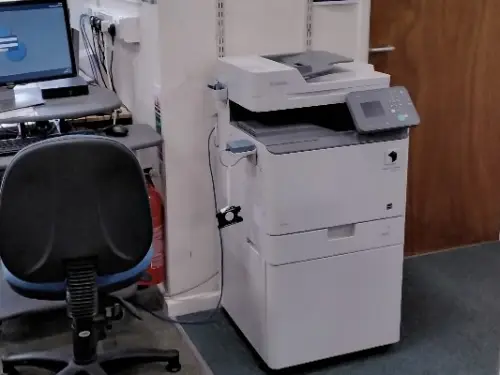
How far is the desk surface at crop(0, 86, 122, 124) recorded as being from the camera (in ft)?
8.68

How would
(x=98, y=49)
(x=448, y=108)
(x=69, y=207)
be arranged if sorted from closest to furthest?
(x=69, y=207), (x=448, y=108), (x=98, y=49)

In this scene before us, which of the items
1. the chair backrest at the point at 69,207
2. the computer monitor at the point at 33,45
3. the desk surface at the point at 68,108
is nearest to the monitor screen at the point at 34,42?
the computer monitor at the point at 33,45

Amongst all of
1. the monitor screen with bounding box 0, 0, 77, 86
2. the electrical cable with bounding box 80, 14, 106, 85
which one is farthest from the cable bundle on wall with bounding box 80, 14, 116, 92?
the monitor screen with bounding box 0, 0, 77, 86

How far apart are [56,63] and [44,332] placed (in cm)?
108

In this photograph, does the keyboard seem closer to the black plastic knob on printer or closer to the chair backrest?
the chair backrest

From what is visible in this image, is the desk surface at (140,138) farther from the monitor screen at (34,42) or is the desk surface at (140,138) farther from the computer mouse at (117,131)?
the monitor screen at (34,42)

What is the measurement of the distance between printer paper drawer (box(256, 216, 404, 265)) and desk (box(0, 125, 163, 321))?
1.92ft

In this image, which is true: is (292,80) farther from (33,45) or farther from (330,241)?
(33,45)

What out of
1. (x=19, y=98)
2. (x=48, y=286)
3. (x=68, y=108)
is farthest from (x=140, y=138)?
(x=48, y=286)

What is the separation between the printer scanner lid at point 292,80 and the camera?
2.39 m

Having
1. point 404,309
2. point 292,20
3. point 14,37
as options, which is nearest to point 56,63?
point 14,37

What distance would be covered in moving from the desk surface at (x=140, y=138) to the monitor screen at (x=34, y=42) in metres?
0.38

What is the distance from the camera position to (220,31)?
9.01 ft

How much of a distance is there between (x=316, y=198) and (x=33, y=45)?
1307 millimetres
